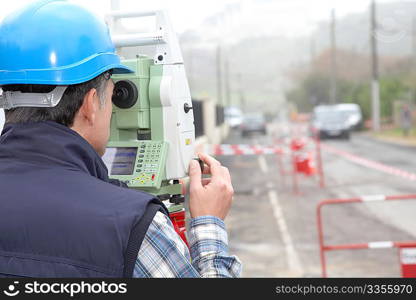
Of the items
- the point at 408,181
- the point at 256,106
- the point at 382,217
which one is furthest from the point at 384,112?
the point at 256,106

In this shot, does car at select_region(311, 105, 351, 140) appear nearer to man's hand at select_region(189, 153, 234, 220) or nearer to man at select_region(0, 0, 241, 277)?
man's hand at select_region(189, 153, 234, 220)

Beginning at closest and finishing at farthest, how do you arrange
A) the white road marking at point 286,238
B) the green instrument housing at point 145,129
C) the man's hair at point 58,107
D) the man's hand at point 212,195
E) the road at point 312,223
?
the man's hair at point 58,107 → the man's hand at point 212,195 → the green instrument housing at point 145,129 → the white road marking at point 286,238 → the road at point 312,223

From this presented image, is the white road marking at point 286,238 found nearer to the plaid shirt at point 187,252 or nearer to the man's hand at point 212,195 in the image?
the man's hand at point 212,195

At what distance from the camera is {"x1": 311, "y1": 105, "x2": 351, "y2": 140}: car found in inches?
1300

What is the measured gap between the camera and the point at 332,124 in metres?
33.3

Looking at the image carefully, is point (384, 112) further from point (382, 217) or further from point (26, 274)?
point (26, 274)

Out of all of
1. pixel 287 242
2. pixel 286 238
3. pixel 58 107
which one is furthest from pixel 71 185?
pixel 286 238

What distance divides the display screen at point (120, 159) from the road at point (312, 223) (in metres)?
4.39

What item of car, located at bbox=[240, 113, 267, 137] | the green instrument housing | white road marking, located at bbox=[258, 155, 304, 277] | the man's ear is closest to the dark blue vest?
the man's ear

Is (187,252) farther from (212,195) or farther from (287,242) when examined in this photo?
(287,242)

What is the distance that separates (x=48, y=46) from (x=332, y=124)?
32.3 meters

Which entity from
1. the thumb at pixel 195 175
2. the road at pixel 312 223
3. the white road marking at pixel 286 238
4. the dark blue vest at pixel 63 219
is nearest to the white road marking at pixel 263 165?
the road at pixel 312 223

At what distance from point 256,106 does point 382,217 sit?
14255cm

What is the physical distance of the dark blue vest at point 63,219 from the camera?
4.72 feet
